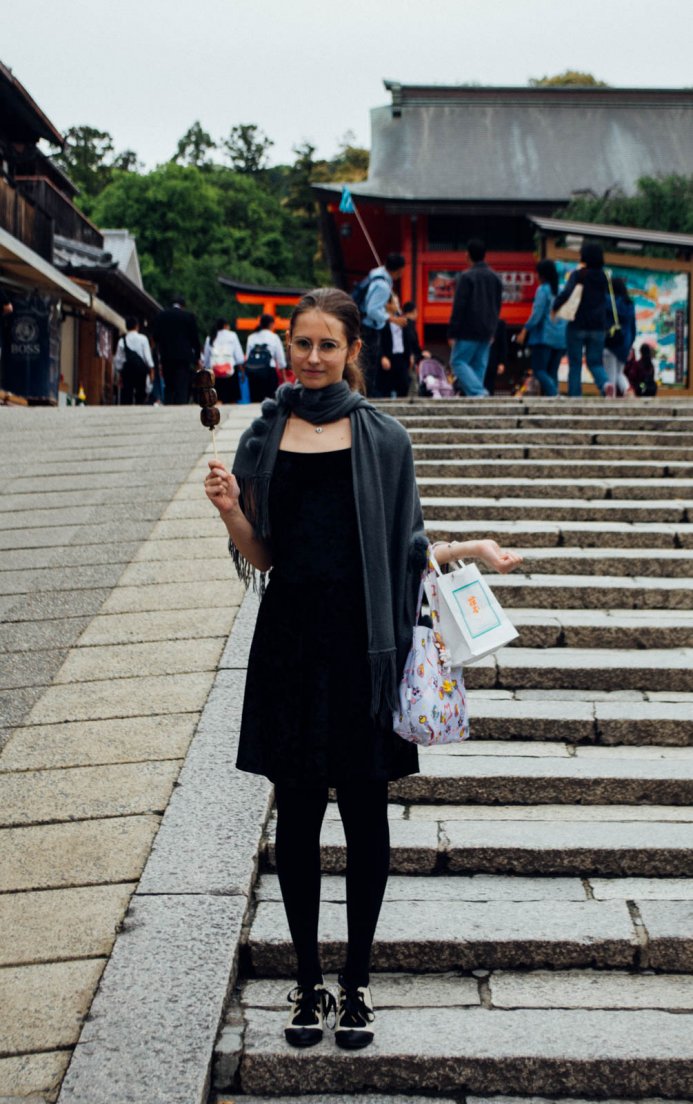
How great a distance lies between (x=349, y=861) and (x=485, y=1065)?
1.94 ft

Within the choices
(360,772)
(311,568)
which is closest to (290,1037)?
(360,772)

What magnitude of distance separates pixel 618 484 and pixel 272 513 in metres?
5.20

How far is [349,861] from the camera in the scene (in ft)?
9.55

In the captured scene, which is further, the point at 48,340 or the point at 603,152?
the point at 603,152

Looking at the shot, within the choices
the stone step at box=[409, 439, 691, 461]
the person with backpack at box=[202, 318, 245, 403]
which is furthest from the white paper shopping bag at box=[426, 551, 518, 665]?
the person with backpack at box=[202, 318, 245, 403]

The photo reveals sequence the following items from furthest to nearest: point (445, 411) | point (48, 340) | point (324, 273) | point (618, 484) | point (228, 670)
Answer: point (324, 273), point (48, 340), point (445, 411), point (618, 484), point (228, 670)

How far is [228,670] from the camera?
4.95 metres

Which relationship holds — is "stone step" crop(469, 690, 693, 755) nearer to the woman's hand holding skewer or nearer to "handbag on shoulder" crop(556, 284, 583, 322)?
the woman's hand holding skewer

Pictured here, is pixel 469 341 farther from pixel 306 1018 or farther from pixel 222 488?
pixel 306 1018

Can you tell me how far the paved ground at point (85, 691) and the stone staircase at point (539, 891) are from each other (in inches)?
17.3

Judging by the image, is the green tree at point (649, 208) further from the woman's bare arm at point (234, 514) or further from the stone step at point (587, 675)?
the woman's bare arm at point (234, 514)

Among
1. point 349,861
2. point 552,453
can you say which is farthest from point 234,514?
point 552,453

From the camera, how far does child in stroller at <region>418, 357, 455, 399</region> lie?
16.0 metres

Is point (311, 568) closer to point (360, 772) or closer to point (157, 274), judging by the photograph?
point (360, 772)
